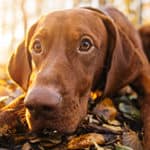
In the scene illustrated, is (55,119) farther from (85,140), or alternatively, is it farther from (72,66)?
(72,66)

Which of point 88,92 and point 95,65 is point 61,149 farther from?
point 95,65

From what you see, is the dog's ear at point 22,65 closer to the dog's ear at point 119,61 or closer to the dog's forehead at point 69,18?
the dog's forehead at point 69,18

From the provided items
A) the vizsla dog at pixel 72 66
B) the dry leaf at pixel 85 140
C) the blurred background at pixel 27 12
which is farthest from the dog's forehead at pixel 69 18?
the blurred background at pixel 27 12

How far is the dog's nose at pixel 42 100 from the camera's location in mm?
1999

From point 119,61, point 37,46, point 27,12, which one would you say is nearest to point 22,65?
point 37,46

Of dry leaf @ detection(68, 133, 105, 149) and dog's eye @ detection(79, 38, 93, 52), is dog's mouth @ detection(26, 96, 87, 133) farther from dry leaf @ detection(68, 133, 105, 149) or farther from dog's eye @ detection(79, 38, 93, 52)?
dog's eye @ detection(79, 38, 93, 52)

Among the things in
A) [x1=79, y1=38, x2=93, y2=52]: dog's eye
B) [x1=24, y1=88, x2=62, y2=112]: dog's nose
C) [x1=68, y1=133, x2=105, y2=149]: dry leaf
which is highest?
[x1=79, y1=38, x2=93, y2=52]: dog's eye

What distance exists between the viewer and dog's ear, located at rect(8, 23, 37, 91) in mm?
2729

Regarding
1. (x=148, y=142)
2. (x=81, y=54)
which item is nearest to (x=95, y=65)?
(x=81, y=54)

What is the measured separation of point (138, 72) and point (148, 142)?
48cm

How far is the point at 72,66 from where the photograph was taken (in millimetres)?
2385

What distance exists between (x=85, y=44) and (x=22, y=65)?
45cm

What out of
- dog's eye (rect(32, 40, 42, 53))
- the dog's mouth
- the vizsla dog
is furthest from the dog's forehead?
the dog's mouth

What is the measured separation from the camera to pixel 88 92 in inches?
98.8
